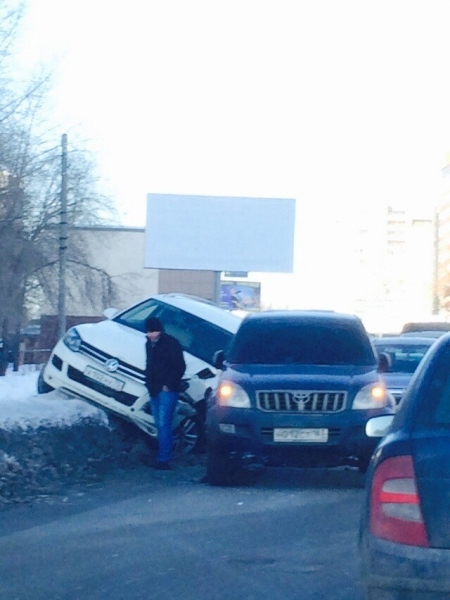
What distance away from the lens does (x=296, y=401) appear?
36.1 feet

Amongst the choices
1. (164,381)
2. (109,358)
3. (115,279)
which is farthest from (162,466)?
(115,279)

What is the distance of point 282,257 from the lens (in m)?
42.4

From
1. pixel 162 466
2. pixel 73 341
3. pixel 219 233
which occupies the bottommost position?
pixel 162 466

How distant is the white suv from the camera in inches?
544

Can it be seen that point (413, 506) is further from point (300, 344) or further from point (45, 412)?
point (45, 412)

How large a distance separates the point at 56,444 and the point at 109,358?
1.99 metres

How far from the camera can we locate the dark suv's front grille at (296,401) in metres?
11.0

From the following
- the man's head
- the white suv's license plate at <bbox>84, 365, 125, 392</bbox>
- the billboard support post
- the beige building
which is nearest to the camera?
the man's head

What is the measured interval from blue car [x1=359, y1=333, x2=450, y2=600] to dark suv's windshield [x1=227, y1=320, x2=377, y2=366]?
7.16m

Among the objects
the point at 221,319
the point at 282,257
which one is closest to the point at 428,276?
the point at 282,257

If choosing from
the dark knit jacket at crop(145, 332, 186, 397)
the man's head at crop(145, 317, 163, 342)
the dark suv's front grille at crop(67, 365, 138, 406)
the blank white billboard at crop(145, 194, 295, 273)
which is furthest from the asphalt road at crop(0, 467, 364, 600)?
the blank white billboard at crop(145, 194, 295, 273)

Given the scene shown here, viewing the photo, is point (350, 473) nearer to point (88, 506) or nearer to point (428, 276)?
point (88, 506)

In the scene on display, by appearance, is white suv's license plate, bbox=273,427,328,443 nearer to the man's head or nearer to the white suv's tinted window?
the man's head

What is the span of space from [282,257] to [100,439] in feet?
97.0
